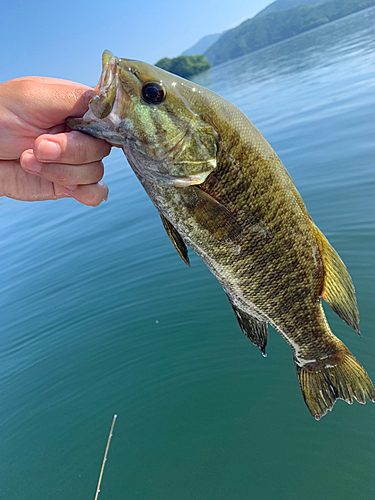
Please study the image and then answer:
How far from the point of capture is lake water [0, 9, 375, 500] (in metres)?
4.29

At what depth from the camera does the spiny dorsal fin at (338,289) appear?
8.01 feet

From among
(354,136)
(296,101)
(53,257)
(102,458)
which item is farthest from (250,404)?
(296,101)

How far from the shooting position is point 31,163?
8.00ft

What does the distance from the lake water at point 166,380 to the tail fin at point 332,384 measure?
6.07 ft

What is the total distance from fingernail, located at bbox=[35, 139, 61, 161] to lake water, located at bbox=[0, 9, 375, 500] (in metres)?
3.97

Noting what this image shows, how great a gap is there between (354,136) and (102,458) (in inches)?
438

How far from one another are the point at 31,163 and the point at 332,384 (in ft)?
8.76

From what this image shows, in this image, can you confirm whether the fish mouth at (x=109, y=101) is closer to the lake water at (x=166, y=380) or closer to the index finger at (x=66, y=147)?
the index finger at (x=66, y=147)

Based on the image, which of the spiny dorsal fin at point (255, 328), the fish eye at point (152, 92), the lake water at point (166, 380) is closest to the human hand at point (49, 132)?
the fish eye at point (152, 92)

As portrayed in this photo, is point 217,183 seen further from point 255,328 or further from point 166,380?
point 166,380

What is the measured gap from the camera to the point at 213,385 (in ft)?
17.6

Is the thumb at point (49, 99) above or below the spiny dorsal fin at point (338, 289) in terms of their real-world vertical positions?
above

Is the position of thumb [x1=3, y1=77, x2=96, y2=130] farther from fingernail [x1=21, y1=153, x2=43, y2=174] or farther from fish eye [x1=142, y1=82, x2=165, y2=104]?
fish eye [x1=142, y1=82, x2=165, y2=104]

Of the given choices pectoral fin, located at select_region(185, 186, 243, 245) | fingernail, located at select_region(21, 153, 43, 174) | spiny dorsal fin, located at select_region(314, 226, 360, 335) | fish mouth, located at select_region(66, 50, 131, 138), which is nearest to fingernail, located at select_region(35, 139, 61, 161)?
fingernail, located at select_region(21, 153, 43, 174)
